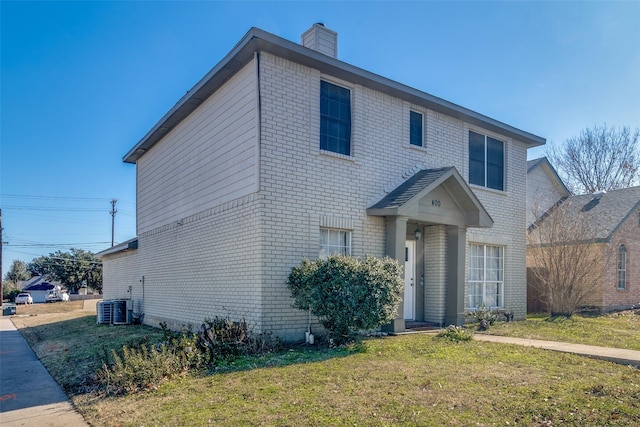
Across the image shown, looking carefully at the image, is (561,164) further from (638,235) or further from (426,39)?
(426,39)

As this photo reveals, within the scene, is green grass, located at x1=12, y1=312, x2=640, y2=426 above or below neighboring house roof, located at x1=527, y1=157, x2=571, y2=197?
below

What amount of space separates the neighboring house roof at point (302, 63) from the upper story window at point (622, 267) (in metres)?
6.84

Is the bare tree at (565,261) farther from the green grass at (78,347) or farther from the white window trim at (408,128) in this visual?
the green grass at (78,347)

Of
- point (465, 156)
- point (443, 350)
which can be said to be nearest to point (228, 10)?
point (465, 156)

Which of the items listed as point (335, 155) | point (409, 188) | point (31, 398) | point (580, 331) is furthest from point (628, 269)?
point (31, 398)

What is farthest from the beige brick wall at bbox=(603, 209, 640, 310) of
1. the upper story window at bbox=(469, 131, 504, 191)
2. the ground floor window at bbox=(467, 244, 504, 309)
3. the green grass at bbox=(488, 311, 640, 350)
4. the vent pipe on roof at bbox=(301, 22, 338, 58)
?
the vent pipe on roof at bbox=(301, 22, 338, 58)

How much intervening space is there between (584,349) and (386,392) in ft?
17.1

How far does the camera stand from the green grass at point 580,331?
10.2m

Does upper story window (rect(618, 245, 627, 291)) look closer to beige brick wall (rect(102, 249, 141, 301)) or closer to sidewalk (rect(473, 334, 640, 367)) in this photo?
sidewalk (rect(473, 334, 640, 367))

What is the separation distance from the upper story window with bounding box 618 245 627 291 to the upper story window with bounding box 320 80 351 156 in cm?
1426

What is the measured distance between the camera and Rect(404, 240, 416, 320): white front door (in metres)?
12.7

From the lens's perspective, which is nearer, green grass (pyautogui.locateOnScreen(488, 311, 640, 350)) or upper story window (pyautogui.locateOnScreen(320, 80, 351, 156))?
green grass (pyautogui.locateOnScreen(488, 311, 640, 350))

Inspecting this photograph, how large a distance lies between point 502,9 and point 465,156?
419 centimetres

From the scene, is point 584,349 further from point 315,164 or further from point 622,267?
point 622,267
